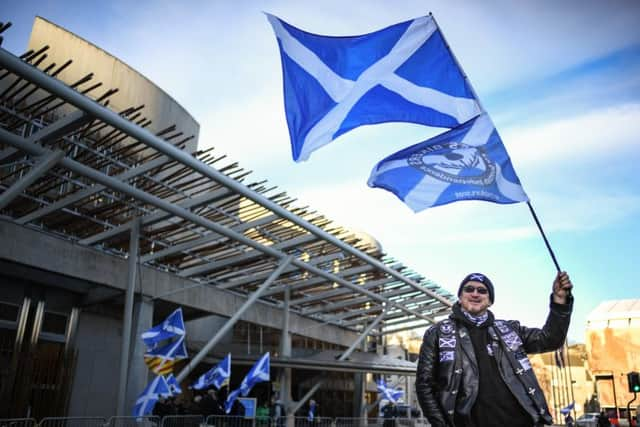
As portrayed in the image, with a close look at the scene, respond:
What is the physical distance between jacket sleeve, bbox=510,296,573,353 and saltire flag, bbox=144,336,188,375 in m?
12.6

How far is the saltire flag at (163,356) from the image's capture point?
15.0 m

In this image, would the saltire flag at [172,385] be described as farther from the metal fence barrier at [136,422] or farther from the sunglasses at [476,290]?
the sunglasses at [476,290]

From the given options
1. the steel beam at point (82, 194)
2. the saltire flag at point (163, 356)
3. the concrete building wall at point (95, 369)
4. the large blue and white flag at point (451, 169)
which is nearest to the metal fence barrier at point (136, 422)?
the saltire flag at point (163, 356)

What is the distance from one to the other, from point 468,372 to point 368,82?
3.80 metres

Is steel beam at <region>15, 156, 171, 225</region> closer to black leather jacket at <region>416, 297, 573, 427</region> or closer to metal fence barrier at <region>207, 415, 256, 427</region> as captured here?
metal fence barrier at <region>207, 415, 256, 427</region>

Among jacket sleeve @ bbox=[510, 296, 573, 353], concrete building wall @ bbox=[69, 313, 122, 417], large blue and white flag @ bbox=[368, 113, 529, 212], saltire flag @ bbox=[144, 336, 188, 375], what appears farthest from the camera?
concrete building wall @ bbox=[69, 313, 122, 417]

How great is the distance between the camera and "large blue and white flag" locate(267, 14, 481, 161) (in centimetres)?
614

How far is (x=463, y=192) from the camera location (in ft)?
19.1

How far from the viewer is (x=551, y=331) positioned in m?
3.66

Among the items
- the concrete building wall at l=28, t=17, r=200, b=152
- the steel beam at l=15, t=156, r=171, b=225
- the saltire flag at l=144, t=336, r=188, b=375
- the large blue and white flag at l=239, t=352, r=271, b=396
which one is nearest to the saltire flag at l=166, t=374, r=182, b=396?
the saltire flag at l=144, t=336, r=188, b=375

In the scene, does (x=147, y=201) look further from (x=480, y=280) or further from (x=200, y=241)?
(x=480, y=280)

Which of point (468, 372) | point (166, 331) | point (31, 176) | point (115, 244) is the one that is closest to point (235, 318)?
point (166, 331)

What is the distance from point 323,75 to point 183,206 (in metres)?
10.00

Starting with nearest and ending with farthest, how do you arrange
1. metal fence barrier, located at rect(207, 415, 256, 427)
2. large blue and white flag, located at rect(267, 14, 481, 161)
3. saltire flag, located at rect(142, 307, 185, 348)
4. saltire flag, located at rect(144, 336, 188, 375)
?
large blue and white flag, located at rect(267, 14, 481, 161), metal fence barrier, located at rect(207, 415, 256, 427), saltire flag, located at rect(144, 336, 188, 375), saltire flag, located at rect(142, 307, 185, 348)
